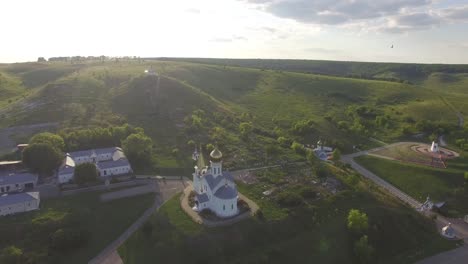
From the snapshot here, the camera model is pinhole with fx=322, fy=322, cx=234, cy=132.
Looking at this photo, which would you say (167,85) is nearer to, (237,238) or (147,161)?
(147,161)

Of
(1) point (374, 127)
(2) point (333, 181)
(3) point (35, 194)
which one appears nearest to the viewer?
(3) point (35, 194)

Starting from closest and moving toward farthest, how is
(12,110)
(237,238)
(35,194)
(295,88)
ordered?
(237,238) → (35,194) → (12,110) → (295,88)

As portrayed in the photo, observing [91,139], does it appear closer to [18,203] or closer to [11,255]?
[18,203]

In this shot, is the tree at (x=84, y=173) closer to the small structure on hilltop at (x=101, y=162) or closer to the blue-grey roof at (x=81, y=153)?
the small structure on hilltop at (x=101, y=162)

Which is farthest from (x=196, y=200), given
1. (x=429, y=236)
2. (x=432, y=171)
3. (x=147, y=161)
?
(x=432, y=171)

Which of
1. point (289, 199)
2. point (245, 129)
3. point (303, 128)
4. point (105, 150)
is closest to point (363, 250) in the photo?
point (289, 199)

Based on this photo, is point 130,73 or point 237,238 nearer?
point 237,238

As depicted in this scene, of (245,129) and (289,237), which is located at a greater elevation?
(245,129)
